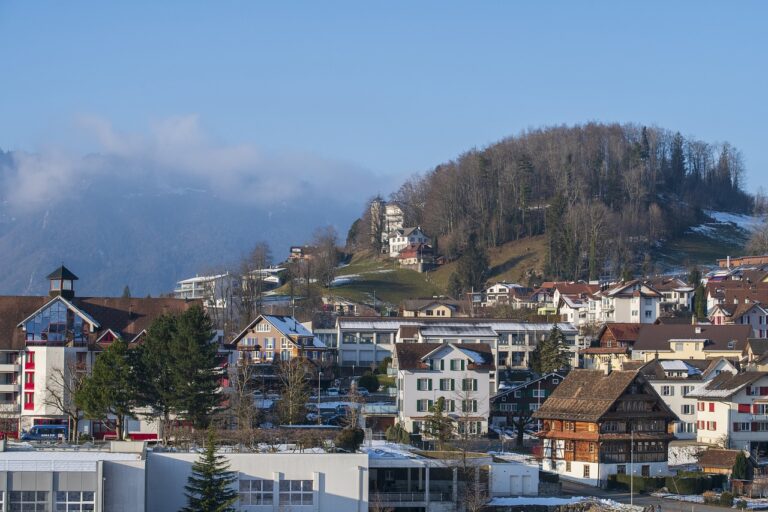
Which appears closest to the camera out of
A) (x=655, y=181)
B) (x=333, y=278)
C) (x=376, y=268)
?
(x=333, y=278)

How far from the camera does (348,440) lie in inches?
1943

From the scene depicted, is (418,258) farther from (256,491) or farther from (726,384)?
(256,491)

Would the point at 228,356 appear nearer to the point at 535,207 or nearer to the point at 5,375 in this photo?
the point at 5,375

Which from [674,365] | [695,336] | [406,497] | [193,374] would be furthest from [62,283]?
[695,336]

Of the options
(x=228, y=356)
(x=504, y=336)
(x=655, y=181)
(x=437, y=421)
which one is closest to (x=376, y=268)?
(x=655, y=181)

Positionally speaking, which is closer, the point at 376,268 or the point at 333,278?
the point at 333,278

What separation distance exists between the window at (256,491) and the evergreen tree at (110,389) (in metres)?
13.2

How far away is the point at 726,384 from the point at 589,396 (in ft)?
34.5

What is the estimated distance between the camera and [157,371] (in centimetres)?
5897

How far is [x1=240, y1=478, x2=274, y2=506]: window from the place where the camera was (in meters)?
44.5

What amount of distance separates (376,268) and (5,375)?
263 ft

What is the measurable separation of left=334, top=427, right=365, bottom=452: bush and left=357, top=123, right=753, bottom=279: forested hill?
78745mm

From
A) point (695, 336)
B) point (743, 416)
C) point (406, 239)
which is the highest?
point (406, 239)

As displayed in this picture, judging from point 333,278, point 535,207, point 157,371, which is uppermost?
point 535,207
